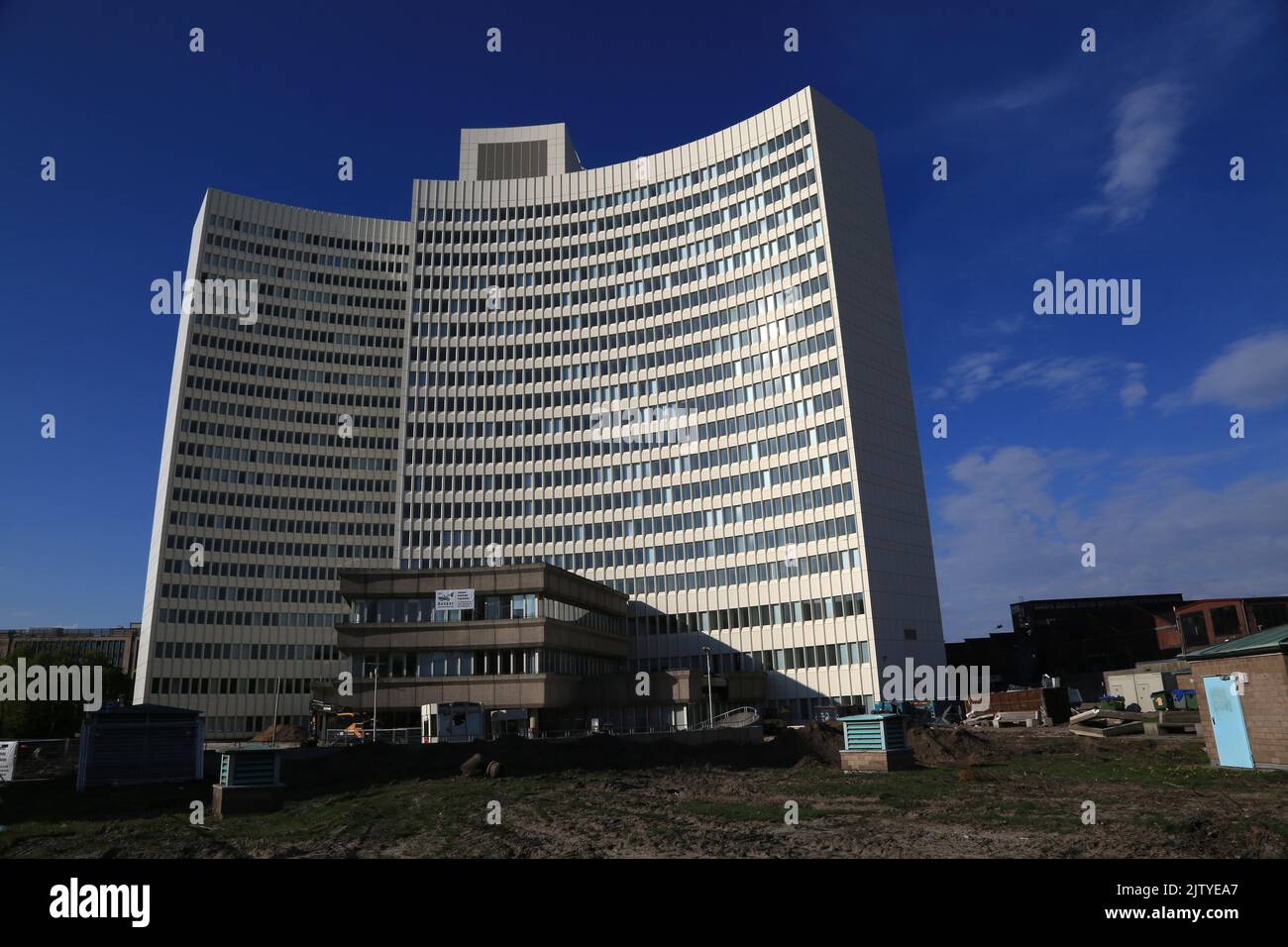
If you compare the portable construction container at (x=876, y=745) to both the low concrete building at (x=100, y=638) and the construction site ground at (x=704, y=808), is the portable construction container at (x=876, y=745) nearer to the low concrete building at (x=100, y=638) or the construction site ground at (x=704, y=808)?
the construction site ground at (x=704, y=808)

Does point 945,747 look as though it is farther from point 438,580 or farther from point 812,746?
point 438,580

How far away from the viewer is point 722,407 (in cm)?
10312

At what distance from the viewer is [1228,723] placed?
30.7 meters

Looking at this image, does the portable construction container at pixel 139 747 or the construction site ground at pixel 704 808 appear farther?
the portable construction container at pixel 139 747

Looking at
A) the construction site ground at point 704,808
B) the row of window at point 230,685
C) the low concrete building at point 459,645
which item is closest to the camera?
the construction site ground at point 704,808

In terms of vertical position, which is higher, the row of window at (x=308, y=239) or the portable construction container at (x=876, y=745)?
the row of window at (x=308, y=239)

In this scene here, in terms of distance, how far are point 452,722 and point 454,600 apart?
643 inches

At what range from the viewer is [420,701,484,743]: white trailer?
5828cm

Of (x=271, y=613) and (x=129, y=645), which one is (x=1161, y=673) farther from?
(x=129, y=645)

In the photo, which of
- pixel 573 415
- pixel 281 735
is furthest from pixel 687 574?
pixel 281 735

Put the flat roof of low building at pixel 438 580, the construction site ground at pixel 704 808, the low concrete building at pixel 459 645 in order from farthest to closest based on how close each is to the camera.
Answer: the flat roof of low building at pixel 438 580
the low concrete building at pixel 459 645
the construction site ground at pixel 704 808

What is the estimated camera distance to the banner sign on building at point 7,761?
145 ft

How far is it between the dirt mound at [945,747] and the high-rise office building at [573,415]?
35878 mm

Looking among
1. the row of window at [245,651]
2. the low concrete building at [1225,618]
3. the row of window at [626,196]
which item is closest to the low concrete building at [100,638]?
the row of window at [245,651]
